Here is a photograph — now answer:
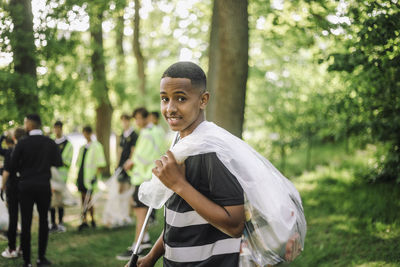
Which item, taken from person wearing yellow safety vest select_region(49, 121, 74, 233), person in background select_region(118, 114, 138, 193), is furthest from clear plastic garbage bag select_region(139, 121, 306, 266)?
person wearing yellow safety vest select_region(49, 121, 74, 233)

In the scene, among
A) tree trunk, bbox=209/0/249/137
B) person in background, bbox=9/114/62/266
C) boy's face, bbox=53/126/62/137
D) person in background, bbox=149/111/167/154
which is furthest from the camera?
boy's face, bbox=53/126/62/137

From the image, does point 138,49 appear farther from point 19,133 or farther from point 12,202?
point 12,202

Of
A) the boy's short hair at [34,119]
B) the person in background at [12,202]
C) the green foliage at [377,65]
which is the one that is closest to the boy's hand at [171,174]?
the green foliage at [377,65]

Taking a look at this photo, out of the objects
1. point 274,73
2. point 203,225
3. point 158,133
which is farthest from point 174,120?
point 274,73

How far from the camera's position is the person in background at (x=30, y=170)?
5629 millimetres

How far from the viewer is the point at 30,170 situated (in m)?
5.69

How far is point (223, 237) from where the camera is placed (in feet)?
6.71

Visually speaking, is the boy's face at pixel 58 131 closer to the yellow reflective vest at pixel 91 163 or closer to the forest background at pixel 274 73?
the forest background at pixel 274 73

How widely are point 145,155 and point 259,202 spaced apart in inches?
208

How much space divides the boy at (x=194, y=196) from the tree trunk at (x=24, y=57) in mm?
5919

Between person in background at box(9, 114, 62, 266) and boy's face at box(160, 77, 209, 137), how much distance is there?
4155 millimetres

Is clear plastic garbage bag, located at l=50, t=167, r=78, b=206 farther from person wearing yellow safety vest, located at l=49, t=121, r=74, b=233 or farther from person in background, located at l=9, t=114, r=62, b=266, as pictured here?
person in background, located at l=9, t=114, r=62, b=266

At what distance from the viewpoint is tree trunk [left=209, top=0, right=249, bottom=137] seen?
6.90 meters

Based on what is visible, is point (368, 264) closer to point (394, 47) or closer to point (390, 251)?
point (390, 251)
